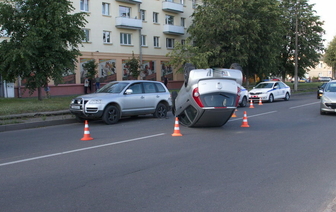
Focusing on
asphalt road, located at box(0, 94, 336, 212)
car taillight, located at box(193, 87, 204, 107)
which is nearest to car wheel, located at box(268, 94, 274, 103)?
asphalt road, located at box(0, 94, 336, 212)

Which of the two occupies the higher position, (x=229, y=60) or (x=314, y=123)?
(x=229, y=60)

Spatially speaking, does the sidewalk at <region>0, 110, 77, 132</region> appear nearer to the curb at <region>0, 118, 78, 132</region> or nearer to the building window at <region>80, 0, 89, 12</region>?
the curb at <region>0, 118, 78, 132</region>

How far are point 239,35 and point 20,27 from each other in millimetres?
21884

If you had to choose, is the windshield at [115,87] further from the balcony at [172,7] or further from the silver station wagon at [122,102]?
the balcony at [172,7]

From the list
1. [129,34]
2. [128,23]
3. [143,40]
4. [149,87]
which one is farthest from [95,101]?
[143,40]

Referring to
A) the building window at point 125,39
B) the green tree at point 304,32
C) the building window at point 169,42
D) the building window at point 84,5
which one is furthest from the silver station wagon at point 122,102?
the green tree at point 304,32

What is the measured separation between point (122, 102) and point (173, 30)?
29149 mm

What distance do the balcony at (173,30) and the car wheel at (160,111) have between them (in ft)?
87.6

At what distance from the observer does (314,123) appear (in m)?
12.8

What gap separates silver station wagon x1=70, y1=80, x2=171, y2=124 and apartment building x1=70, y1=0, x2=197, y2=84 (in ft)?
56.6

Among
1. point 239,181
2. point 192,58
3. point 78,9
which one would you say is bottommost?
point 239,181

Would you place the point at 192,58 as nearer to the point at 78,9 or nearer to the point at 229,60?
the point at 229,60

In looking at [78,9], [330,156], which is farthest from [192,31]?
[330,156]

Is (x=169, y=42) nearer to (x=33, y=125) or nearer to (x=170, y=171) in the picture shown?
(x=33, y=125)
